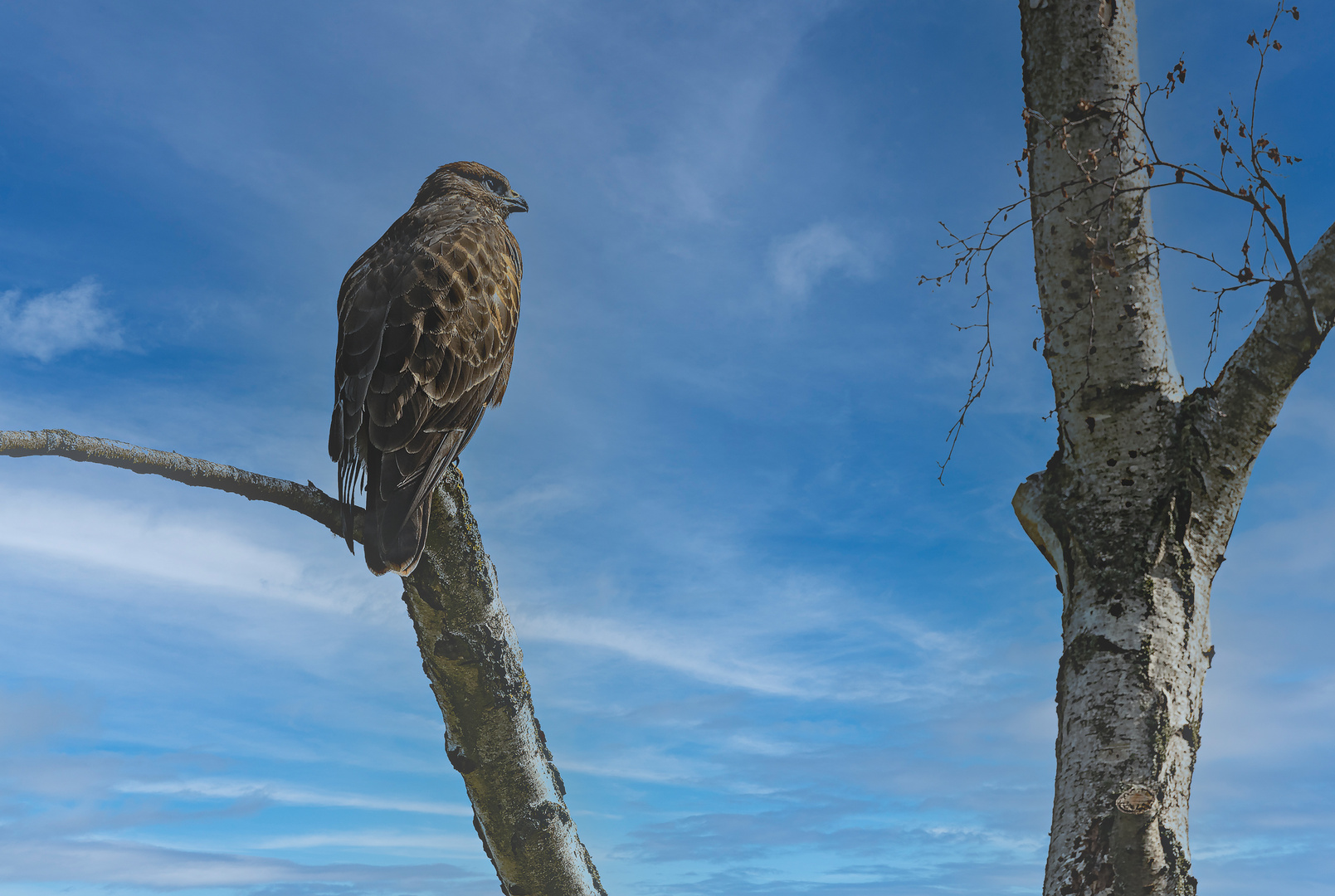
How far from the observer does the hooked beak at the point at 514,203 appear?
6.46m

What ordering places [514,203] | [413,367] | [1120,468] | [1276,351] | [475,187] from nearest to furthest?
[1276,351] < [1120,468] < [413,367] < [475,187] < [514,203]

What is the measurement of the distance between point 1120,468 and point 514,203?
15.9ft

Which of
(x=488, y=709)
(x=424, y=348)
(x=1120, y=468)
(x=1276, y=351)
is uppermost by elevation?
(x=424, y=348)

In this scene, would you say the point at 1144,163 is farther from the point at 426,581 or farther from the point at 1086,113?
the point at 426,581

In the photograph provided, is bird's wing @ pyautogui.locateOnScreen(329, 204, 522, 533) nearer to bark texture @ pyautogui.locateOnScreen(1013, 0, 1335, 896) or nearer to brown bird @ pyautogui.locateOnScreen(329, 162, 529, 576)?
brown bird @ pyautogui.locateOnScreen(329, 162, 529, 576)

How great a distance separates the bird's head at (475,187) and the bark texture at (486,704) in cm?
331

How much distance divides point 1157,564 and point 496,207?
511 centimetres

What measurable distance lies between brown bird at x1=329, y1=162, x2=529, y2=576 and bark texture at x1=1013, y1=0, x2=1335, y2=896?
8.79 feet

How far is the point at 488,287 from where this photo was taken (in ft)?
14.8

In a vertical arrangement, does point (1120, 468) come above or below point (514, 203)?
below

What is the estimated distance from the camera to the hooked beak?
6.46 meters

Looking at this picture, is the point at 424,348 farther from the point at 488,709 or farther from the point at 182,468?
the point at 488,709

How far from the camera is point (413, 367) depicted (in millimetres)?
3998

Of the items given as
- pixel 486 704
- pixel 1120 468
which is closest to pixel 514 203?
pixel 486 704
